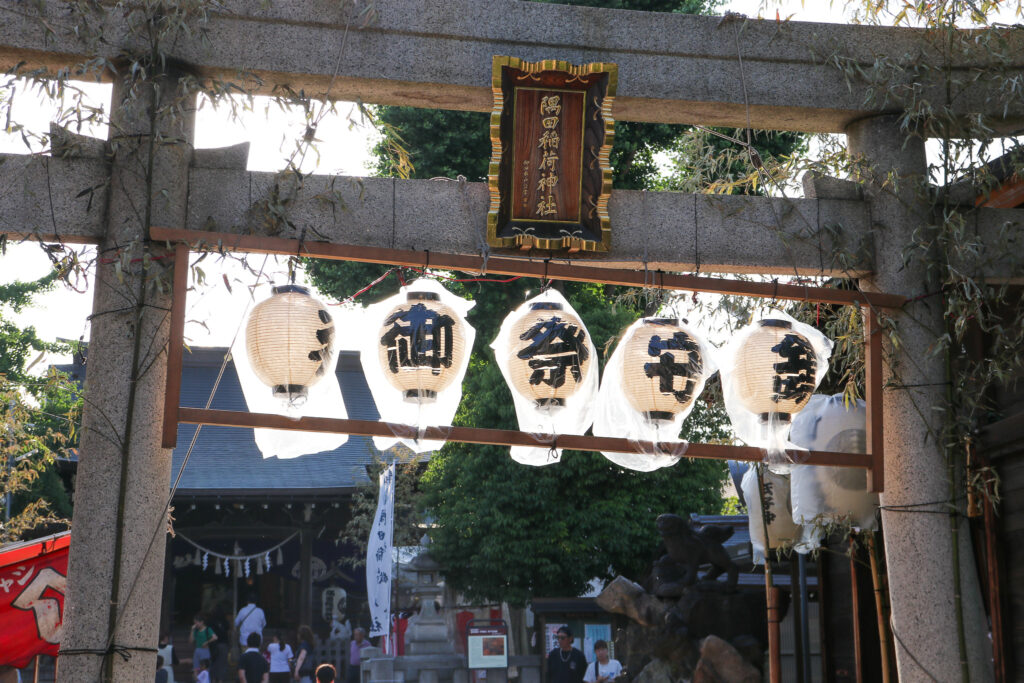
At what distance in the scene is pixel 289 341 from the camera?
14.1ft

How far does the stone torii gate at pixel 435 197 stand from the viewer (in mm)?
4336

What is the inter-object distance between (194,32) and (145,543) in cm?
232

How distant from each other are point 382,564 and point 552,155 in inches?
327

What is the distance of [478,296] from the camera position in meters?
16.5

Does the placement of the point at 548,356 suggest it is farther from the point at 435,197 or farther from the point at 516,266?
the point at 435,197

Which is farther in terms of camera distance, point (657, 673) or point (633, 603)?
point (633, 603)

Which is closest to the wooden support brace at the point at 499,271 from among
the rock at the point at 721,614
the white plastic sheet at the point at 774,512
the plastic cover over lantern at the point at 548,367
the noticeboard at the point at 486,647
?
the plastic cover over lantern at the point at 548,367

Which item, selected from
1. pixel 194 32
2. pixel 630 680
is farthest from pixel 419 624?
pixel 194 32

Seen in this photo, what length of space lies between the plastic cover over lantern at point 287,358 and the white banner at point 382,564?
7.84 metres

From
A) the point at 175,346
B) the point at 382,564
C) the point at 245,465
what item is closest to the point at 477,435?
the point at 175,346

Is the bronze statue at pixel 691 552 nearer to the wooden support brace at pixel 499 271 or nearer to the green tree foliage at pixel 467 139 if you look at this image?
the wooden support brace at pixel 499 271

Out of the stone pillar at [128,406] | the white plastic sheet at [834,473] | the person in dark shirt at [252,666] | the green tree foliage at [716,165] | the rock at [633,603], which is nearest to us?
the stone pillar at [128,406]

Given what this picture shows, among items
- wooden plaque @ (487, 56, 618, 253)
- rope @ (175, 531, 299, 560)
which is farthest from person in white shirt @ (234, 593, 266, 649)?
wooden plaque @ (487, 56, 618, 253)

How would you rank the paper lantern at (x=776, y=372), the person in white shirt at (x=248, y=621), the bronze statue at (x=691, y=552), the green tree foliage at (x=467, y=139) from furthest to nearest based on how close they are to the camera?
the person in white shirt at (x=248, y=621) → the green tree foliage at (x=467, y=139) → the bronze statue at (x=691, y=552) → the paper lantern at (x=776, y=372)
